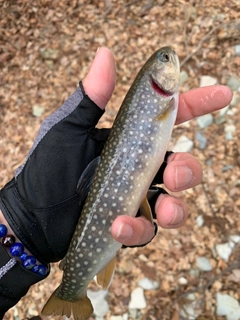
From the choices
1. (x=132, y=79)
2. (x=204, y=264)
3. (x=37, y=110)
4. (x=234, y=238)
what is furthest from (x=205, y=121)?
(x=37, y=110)

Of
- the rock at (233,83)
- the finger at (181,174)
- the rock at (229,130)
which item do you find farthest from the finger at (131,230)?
the rock at (233,83)

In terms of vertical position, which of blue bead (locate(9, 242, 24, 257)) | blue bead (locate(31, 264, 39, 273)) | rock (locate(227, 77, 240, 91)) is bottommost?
rock (locate(227, 77, 240, 91))

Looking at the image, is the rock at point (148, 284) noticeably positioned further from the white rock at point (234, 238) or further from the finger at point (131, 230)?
the finger at point (131, 230)

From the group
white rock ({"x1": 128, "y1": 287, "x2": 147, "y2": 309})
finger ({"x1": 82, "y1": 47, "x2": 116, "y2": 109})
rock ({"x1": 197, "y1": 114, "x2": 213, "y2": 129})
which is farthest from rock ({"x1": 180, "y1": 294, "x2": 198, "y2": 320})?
finger ({"x1": 82, "y1": 47, "x2": 116, "y2": 109})

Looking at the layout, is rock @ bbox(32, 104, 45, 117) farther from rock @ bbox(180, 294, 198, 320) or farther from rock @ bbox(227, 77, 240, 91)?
rock @ bbox(180, 294, 198, 320)

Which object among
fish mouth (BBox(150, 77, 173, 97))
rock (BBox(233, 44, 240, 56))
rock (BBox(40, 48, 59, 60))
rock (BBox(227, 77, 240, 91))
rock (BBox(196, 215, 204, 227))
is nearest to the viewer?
fish mouth (BBox(150, 77, 173, 97))

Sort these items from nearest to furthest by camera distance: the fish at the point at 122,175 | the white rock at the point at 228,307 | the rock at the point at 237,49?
the fish at the point at 122,175, the white rock at the point at 228,307, the rock at the point at 237,49
